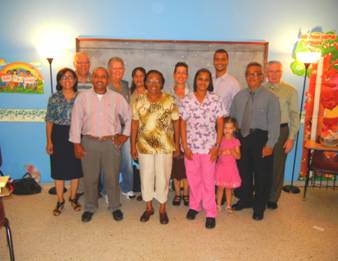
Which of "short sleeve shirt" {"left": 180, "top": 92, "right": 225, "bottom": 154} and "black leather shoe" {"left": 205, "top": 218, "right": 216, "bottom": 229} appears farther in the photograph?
"black leather shoe" {"left": 205, "top": 218, "right": 216, "bottom": 229}

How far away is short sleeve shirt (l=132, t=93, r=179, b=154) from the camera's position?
2.80 metres

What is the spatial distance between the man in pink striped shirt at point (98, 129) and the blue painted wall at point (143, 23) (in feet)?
3.97

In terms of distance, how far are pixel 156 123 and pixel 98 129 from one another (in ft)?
1.81

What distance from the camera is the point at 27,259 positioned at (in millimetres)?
2434

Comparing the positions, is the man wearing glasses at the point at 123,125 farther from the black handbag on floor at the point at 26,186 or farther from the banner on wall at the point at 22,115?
the banner on wall at the point at 22,115

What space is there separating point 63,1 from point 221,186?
2.80 metres

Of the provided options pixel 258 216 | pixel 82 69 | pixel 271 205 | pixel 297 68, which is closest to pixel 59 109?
pixel 82 69

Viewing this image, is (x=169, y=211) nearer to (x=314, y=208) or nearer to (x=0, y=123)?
(x=314, y=208)

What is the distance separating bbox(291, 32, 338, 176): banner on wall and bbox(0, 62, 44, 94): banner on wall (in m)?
3.22

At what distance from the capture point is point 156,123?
9.18 feet

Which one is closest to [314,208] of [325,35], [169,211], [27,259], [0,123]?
[169,211]

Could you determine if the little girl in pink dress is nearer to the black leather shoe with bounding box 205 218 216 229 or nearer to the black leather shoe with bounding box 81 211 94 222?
the black leather shoe with bounding box 205 218 216 229

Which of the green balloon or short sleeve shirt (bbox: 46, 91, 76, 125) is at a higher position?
the green balloon

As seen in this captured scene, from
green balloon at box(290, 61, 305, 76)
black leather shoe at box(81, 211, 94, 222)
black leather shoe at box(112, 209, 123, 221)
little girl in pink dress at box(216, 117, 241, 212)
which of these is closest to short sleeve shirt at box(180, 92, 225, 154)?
little girl in pink dress at box(216, 117, 241, 212)
